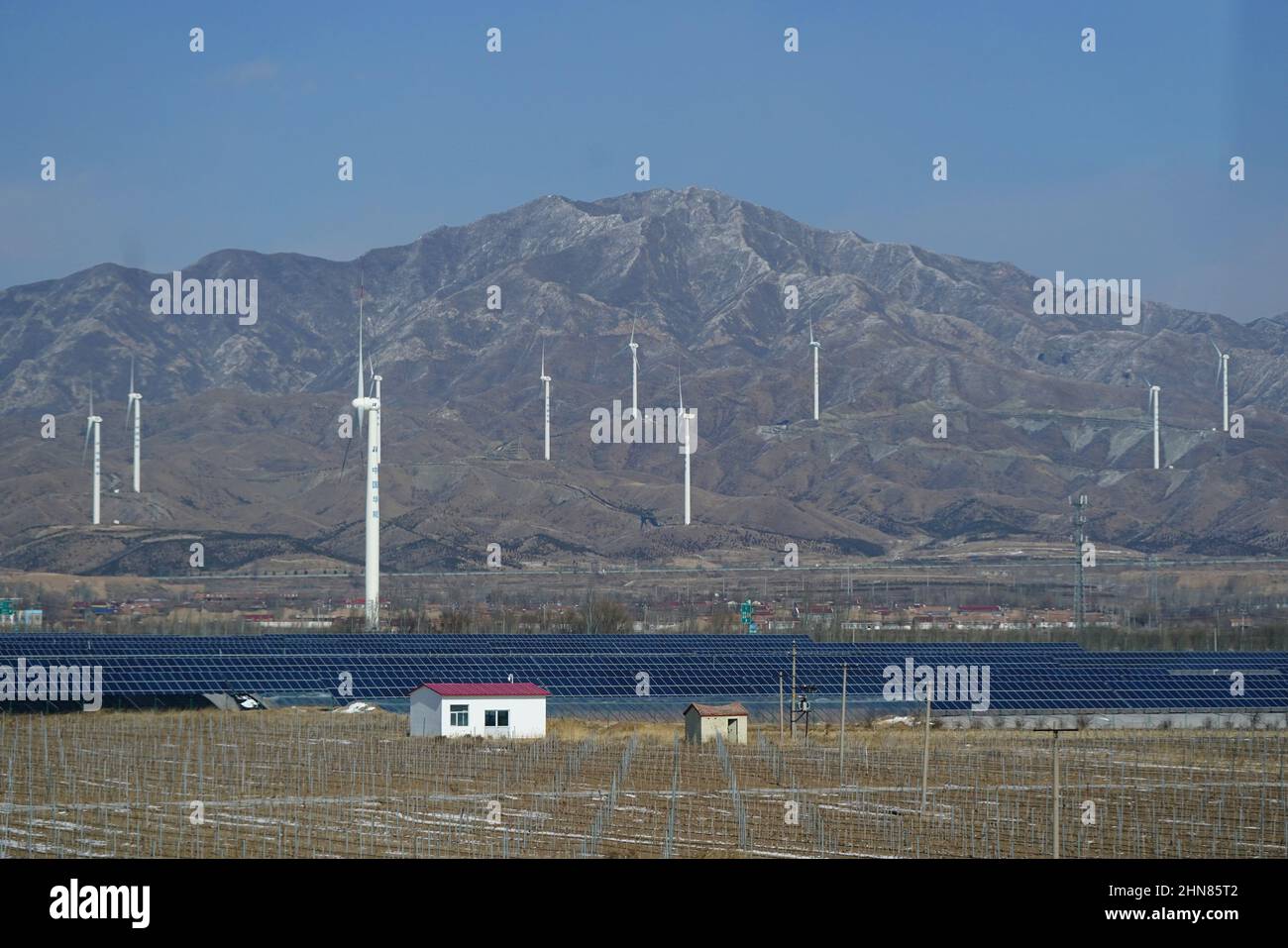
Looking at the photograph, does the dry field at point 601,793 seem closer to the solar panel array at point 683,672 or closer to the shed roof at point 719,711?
the shed roof at point 719,711

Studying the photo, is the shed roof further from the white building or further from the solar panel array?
the solar panel array

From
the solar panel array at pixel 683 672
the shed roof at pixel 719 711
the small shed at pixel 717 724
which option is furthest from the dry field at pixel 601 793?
the solar panel array at pixel 683 672

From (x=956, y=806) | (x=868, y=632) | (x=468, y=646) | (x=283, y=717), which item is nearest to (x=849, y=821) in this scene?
(x=956, y=806)

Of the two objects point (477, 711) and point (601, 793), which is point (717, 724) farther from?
point (601, 793)

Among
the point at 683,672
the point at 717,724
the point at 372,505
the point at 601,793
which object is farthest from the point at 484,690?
the point at 372,505

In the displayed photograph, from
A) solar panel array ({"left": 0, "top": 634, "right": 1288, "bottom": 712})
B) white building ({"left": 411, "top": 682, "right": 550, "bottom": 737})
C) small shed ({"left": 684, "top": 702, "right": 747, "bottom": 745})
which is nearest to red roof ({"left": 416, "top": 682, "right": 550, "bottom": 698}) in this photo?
white building ({"left": 411, "top": 682, "right": 550, "bottom": 737})
